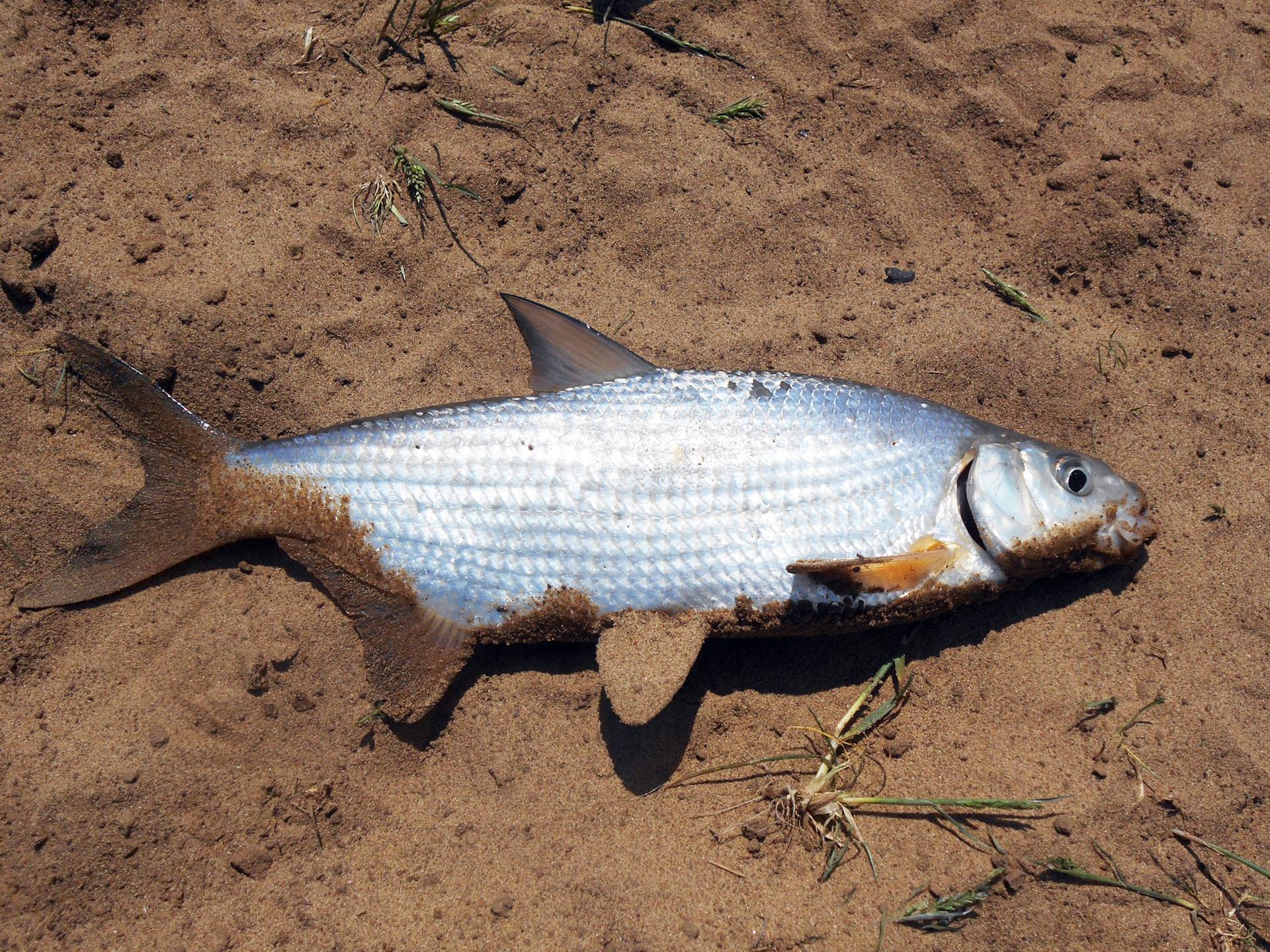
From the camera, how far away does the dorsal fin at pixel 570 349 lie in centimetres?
316

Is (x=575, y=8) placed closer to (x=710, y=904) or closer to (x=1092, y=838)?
(x=710, y=904)

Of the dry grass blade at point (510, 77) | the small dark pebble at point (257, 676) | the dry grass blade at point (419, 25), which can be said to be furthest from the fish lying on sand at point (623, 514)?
the dry grass blade at point (419, 25)

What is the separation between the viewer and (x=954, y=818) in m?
2.98

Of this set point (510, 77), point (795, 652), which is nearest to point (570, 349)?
point (510, 77)

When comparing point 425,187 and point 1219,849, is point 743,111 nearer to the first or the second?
point 425,187

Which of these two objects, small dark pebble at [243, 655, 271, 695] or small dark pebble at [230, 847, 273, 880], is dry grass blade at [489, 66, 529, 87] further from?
small dark pebble at [230, 847, 273, 880]

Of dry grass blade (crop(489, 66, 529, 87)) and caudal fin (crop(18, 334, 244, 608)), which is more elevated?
dry grass blade (crop(489, 66, 529, 87))

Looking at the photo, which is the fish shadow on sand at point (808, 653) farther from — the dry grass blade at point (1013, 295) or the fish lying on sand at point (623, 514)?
the dry grass blade at point (1013, 295)

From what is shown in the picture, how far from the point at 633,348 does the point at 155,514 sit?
2.21 m

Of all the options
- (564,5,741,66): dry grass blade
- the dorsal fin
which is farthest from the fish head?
(564,5,741,66): dry grass blade

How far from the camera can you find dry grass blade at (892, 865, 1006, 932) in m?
2.80

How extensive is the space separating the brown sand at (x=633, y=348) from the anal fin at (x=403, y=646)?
0.66 ft

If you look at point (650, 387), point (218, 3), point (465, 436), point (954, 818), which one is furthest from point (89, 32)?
point (954, 818)

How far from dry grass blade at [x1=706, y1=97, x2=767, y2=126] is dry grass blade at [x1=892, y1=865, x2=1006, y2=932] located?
3.56 meters
